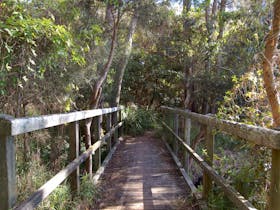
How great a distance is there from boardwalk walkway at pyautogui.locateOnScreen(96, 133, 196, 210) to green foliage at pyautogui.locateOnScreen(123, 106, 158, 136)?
13.3 feet

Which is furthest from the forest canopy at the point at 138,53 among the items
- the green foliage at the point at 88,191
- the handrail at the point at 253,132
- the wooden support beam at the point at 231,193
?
the green foliage at the point at 88,191

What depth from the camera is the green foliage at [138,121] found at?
10.3 metres

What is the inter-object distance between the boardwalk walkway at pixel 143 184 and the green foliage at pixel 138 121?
4.06 m

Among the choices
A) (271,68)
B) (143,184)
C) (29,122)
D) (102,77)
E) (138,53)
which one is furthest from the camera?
(138,53)

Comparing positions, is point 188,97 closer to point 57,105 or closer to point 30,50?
point 57,105

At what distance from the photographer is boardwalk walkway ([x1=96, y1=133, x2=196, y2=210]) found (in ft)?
11.0

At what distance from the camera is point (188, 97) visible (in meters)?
10.6

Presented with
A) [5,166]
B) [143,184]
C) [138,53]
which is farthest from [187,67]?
[5,166]

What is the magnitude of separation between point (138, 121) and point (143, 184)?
271 inches

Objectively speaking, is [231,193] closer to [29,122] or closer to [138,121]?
[29,122]

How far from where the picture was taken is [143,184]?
4.09 meters

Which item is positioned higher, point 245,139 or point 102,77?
point 102,77

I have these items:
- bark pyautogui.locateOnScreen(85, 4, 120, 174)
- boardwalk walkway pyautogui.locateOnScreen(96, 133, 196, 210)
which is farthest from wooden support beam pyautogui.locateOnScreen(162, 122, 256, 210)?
bark pyautogui.locateOnScreen(85, 4, 120, 174)

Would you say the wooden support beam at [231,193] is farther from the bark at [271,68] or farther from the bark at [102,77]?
the bark at [102,77]
